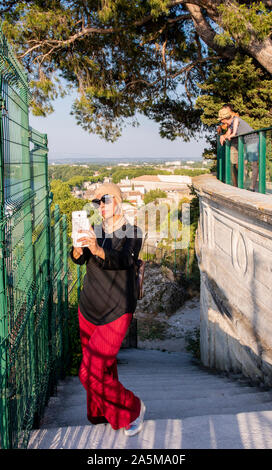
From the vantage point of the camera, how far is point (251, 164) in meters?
5.28

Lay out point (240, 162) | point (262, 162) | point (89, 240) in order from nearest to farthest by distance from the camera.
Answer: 1. point (89, 240)
2. point (262, 162)
3. point (240, 162)

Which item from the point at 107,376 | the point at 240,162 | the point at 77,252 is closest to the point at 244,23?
the point at 240,162

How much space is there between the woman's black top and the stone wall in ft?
4.59

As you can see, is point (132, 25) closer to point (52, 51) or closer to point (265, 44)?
point (52, 51)

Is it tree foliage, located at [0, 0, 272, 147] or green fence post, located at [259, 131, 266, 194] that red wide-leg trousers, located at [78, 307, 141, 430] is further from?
tree foliage, located at [0, 0, 272, 147]

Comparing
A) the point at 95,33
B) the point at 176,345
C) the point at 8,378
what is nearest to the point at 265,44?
the point at 95,33

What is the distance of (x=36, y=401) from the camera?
3049mm

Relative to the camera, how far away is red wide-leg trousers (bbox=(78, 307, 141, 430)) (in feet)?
8.77

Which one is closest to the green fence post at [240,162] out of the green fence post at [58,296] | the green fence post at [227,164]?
the green fence post at [227,164]

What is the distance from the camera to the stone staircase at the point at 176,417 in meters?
2.59

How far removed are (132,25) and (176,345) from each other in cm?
856

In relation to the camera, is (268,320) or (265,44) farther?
(265,44)

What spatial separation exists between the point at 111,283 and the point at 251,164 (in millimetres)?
3287

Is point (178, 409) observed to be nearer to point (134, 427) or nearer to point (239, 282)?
point (134, 427)
